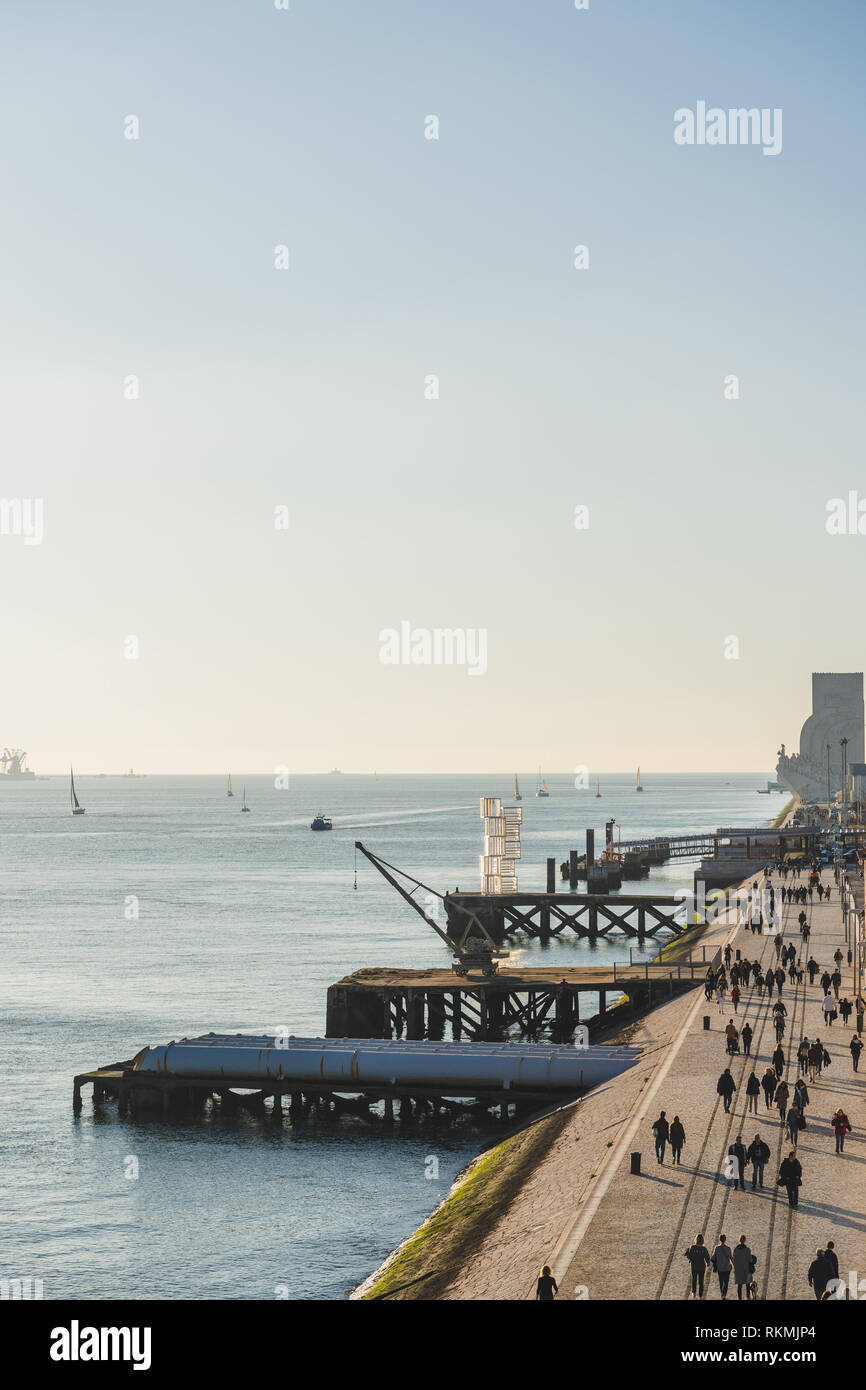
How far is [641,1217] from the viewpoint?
29453 mm

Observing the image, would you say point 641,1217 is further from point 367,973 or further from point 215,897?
point 215,897

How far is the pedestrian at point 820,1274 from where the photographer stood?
24094mm

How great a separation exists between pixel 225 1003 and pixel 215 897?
60.9m

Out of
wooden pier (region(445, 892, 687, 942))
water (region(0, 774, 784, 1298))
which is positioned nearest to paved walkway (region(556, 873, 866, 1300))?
water (region(0, 774, 784, 1298))

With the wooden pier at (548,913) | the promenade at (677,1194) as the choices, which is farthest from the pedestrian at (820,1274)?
the wooden pier at (548,913)

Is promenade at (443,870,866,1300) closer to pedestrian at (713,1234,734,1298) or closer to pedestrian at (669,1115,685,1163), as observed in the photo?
pedestrian at (669,1115,685,1163)

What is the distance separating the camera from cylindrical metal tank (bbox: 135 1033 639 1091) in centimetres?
5062

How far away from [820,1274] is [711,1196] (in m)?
6.58

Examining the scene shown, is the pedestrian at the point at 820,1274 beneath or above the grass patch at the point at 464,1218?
above

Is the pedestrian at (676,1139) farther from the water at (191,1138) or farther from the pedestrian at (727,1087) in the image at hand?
the water at (191,1138)

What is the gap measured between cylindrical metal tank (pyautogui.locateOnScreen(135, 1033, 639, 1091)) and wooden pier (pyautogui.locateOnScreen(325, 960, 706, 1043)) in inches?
372

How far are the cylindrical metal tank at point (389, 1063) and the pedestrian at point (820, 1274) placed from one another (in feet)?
83.0
